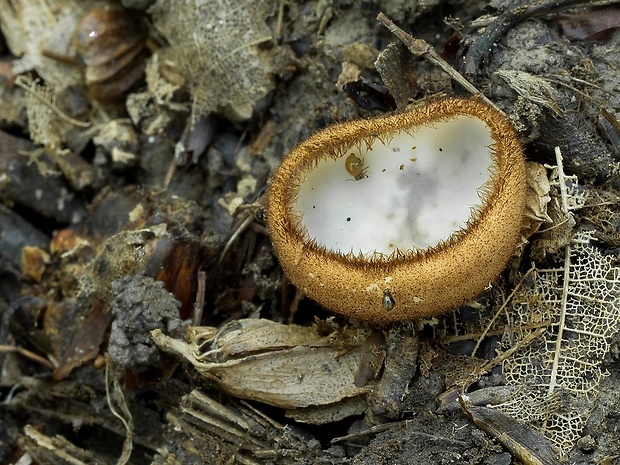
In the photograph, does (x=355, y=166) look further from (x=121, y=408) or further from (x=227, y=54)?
(x=121, y=408)

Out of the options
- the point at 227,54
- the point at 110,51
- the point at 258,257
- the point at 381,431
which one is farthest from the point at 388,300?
the point at 110,51

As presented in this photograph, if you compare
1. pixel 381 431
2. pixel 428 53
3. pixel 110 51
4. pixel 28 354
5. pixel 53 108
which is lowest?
pixel 28 354

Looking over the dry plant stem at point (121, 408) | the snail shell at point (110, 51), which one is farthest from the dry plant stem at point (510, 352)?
the snail shell at point (110, 51)

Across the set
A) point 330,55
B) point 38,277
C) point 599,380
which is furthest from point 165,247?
point 599,380

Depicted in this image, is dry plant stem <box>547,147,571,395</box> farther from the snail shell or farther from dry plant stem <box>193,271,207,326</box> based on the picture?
the snail shell

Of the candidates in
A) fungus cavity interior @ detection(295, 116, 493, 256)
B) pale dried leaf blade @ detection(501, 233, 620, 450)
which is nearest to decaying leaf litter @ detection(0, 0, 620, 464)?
pale dried leaf blade @ detection(501, 233, 620, 450)
